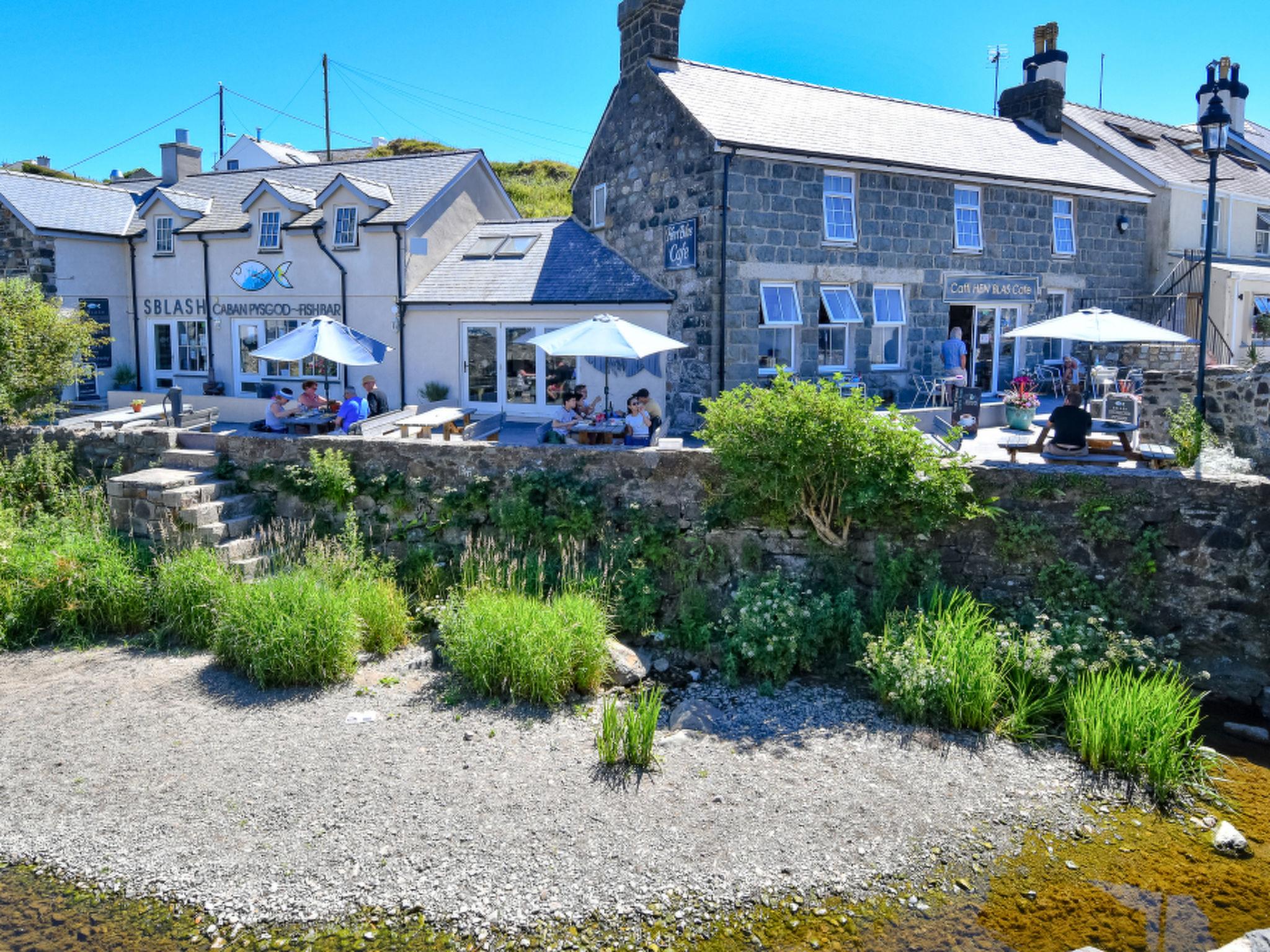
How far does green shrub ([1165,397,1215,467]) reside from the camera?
35.1 feet

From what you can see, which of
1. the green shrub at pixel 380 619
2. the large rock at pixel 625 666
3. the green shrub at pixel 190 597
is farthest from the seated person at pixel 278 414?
the large rock at pixel 625 666

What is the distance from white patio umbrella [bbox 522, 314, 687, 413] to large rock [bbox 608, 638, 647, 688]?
434 cm

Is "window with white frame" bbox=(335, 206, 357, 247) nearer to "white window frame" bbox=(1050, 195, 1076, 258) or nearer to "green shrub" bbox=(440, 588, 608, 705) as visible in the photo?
"green shrub" bbox=(440, 588, 608, 705)

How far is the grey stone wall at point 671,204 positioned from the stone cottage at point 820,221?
34mm

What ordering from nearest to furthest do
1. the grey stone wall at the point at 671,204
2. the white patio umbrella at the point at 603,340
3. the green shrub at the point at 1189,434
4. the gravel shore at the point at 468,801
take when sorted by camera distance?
the gravel shore at the point at 468,801 < the green shrub at the point at 1189,434 < the white patio umbrella at the point at 603,340 < the grey stone wall at the point at 671,204

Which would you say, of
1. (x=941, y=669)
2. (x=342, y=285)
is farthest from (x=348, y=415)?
(x=941, y=669)

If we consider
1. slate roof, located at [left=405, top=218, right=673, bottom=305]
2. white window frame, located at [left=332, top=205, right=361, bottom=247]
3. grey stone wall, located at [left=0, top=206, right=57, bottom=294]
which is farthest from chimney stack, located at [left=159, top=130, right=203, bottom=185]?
slate roof, located at [left=405, top=218, right=673, bottom=305]

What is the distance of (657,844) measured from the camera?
6.52m

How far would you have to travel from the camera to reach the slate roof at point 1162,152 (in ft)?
77.9

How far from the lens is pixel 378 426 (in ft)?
45.2

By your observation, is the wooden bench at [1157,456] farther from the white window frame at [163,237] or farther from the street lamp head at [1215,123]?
the white window frame at [163,237]

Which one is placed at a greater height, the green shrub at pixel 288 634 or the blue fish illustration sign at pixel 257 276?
the blue fish illustration sign at pixel 257 276

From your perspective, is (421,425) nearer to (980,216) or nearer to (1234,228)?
(980,216)

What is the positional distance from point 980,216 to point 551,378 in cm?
962
